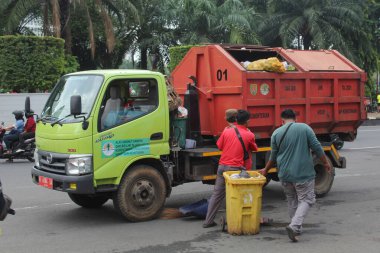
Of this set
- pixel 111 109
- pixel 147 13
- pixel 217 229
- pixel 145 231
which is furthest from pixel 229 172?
pixel 147 13

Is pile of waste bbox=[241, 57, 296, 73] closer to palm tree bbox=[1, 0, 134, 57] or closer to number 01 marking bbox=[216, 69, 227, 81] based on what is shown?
number 01 marking bbox=[216, 69, 227, 81]

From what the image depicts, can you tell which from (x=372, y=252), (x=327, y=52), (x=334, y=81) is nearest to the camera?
(x=372, y=252)

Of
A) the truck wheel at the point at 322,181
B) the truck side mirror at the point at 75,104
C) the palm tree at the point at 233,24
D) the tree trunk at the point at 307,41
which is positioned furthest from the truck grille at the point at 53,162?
the tree trunk at the point at 307,41

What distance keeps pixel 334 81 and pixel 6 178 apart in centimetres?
720

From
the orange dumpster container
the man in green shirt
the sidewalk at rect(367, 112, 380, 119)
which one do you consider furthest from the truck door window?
the sidewalk at rect(367, 112, 380, 119)

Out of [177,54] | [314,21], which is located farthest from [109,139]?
[314,21]

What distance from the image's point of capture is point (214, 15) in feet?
95.0

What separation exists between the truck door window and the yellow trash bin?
163 cm

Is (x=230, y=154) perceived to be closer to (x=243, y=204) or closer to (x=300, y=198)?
(x=243, y=204)

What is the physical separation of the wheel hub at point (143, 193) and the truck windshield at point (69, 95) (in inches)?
47.6

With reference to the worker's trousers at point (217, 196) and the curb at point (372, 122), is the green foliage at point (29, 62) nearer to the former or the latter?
the worker's trousers at point (217, 196)

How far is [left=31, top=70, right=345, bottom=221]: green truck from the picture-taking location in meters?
7.11

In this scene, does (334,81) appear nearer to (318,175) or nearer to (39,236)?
(318,175)

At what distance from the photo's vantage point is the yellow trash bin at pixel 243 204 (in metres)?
6.73
